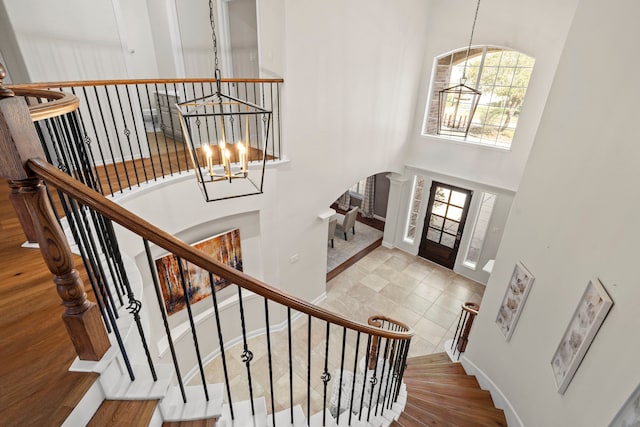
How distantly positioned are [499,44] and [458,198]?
9.80 ft

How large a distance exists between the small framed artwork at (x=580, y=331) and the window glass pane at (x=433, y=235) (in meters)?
4.97

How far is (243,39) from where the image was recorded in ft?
16.8

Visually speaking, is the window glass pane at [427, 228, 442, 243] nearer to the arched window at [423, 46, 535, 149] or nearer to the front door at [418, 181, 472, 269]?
the front door at [418, 181, 472, 269]

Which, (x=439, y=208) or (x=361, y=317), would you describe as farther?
(x=439, y=208)

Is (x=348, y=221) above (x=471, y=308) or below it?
below

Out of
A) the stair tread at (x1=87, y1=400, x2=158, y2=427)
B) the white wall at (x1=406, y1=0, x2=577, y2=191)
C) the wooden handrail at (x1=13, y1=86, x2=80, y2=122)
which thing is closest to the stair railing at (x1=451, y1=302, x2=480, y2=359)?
the white wall at (x1=406, y1=0, x2=577, y2=191)

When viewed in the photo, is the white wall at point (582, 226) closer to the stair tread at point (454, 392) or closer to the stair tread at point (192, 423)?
the stair tread at point (454, 392)

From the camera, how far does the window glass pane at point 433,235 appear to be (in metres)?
7.58

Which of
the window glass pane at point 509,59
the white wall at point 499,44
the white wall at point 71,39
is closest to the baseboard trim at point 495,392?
the white wall at point 499,44

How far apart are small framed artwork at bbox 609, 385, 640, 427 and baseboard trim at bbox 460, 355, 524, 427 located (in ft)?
4.91

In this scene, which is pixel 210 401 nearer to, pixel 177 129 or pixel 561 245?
pixel 561 245

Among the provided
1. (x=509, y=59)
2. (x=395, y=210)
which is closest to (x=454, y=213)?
(x=395, y=210)

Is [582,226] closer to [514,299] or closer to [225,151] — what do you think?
[514,299]

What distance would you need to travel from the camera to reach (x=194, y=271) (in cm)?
469
